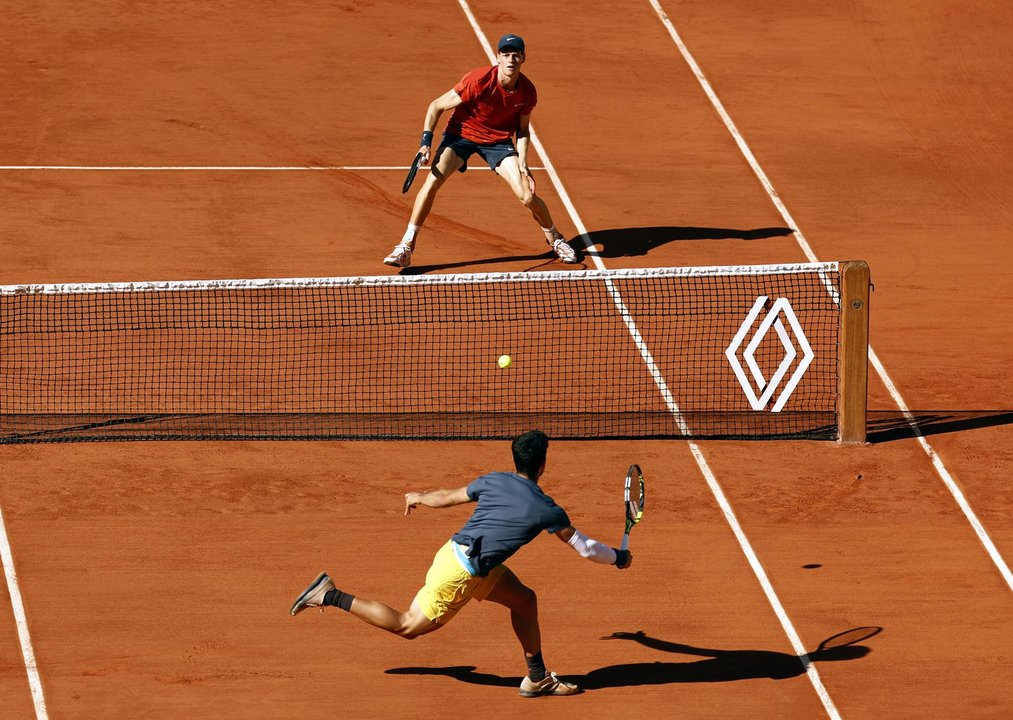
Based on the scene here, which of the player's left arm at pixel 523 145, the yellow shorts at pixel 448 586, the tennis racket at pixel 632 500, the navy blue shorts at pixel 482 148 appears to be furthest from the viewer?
the navy blue shorts at pixel 482 148

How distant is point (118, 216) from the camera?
717 inches

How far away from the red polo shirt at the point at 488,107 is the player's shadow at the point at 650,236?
6.23 feet

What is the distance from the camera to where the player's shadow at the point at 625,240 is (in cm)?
1748

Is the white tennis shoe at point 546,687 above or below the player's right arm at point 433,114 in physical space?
below

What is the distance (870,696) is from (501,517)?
2.84m

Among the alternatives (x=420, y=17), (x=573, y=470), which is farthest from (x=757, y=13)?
(x=573, y=470)

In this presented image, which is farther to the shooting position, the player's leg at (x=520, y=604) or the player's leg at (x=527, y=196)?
the player's leg at (x=527, y=196)

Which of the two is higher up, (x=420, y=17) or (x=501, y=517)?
(x=501, y=517)

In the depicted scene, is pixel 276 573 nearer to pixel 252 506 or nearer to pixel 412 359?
pixel 252 506

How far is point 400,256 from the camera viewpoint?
17.0 metres

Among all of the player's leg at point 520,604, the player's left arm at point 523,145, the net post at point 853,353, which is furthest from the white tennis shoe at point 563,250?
the player's leg at point 520,604

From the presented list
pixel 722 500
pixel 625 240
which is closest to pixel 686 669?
pixel 722 500

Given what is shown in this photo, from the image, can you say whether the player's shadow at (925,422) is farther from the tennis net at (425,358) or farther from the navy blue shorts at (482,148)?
the navy blue shorts at (482,148)

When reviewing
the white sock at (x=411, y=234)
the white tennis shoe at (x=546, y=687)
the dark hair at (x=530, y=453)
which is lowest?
the white sock at (x=411, y=234)
